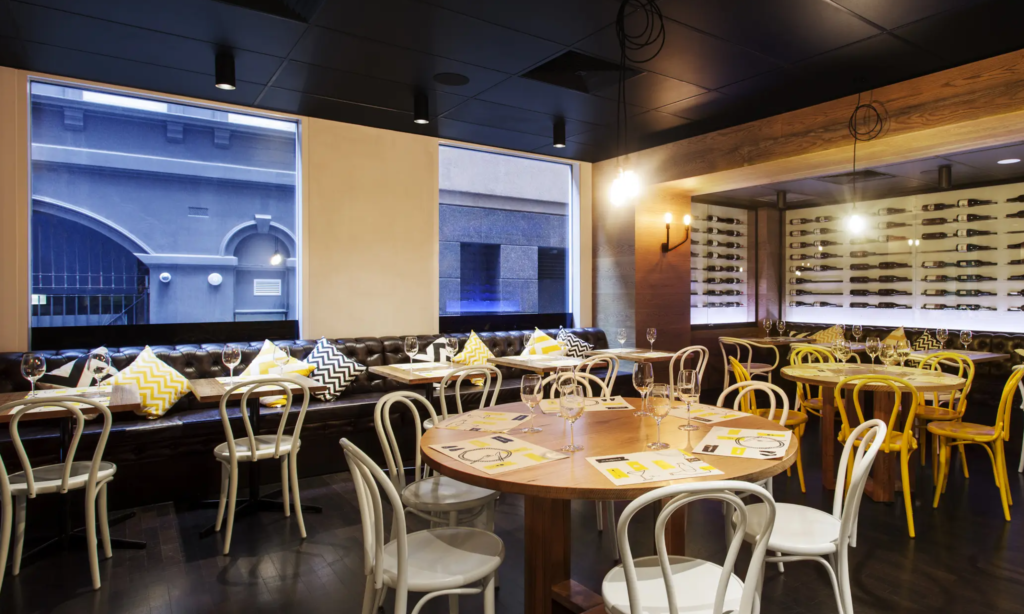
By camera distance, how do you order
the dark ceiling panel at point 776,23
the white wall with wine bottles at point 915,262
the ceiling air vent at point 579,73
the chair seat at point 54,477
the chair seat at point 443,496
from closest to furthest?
the chair seat at point 443,496, the chair seat at point 54,477, the dark ceiling panel at point 776,23, the ceiling air vent at point 579,73, the white wall with wine bottles at point 915,262

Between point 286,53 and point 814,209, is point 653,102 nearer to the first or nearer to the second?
point 286,53

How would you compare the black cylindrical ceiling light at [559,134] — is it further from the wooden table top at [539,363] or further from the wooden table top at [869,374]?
the wooden table top at [869,374]

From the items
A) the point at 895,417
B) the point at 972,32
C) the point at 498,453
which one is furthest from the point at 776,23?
the point at 498,453

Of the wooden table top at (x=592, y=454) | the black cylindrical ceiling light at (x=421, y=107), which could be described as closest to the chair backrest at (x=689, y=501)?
the wooden table top at (x=592, y=454)

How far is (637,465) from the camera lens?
5.72 ft

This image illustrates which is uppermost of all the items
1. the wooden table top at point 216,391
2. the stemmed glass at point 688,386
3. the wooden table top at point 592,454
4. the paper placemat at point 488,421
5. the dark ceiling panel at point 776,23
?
the dark ceiling panel at point 776,23

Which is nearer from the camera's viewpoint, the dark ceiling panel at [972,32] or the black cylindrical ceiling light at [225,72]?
the dark ceiling panel at [972,32]

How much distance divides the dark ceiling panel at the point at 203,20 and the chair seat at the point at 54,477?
2421 mm

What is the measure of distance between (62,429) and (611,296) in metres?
5.06

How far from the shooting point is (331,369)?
4.62m

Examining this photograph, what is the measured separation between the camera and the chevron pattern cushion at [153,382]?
3.78m

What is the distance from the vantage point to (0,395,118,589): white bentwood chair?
2.52m

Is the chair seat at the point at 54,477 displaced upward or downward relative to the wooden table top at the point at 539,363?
downward

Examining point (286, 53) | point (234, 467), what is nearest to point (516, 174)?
point (286, 53)
